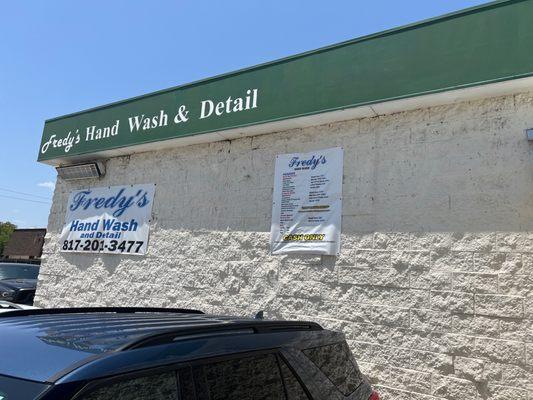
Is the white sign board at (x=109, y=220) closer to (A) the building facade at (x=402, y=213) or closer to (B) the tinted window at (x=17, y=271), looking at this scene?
(A) the building facade at (x=402, y=213)

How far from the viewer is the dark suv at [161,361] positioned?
1557mm

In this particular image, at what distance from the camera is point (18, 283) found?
11.4 metres

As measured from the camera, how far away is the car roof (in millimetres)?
1606

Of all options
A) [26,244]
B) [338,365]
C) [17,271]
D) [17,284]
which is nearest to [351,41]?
[338,365]

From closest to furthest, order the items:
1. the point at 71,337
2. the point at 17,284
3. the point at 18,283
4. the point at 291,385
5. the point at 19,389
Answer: the point at 19,389 → the point at 71,337 → the point at 291,385 → the point at 17,284 → the point at 18,283

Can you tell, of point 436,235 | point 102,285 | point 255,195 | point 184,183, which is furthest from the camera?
point 102,285

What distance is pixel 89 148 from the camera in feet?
27.7

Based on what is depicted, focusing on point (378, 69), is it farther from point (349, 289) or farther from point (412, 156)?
point (349, 289)

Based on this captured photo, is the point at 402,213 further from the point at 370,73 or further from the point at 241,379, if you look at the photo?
the point at 241,379

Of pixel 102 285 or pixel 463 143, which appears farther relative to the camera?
pixel 102 285

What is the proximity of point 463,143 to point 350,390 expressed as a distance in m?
3.32

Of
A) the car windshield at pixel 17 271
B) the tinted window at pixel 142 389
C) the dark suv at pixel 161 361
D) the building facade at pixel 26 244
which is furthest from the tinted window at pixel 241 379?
the building facade at pixel 26 244

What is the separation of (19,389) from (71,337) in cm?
47

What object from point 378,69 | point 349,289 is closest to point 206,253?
point 349,289
